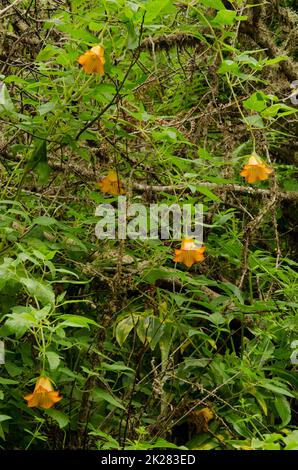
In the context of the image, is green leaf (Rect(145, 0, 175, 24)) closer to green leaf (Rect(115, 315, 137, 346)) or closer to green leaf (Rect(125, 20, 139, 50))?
green leaf (Rect(125, 20, 139, 50))

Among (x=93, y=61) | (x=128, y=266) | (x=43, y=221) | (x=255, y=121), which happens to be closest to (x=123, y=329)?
(x=128, y=266)

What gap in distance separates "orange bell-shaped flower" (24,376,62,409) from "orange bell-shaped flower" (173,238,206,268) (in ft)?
2.05

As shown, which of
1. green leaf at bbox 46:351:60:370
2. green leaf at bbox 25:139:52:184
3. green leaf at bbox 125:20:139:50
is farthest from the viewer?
green leaf at bbox 25:139:52:184

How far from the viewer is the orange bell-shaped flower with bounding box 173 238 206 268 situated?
7.77ft

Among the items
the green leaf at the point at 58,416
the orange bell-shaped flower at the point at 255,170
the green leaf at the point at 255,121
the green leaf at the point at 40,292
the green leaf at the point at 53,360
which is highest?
the green leaf at the point at 255,121

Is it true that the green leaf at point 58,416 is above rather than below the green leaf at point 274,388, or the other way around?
above

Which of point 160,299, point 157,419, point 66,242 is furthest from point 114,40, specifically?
point 157,419

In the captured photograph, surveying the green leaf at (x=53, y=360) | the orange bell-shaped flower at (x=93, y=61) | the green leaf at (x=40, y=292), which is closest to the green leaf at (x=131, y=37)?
the orange bell-shaped flower at (x=93, y=61)

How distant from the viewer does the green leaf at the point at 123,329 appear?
8.16 feet

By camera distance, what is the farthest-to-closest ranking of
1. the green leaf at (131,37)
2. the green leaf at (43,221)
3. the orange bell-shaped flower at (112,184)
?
the orange bell-shaped flower at (112,184)
the green leaf at (43,221)
the green leaf at (131,37)

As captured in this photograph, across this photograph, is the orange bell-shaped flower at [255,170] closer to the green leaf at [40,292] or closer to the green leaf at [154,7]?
the green leaf at [154,7]
